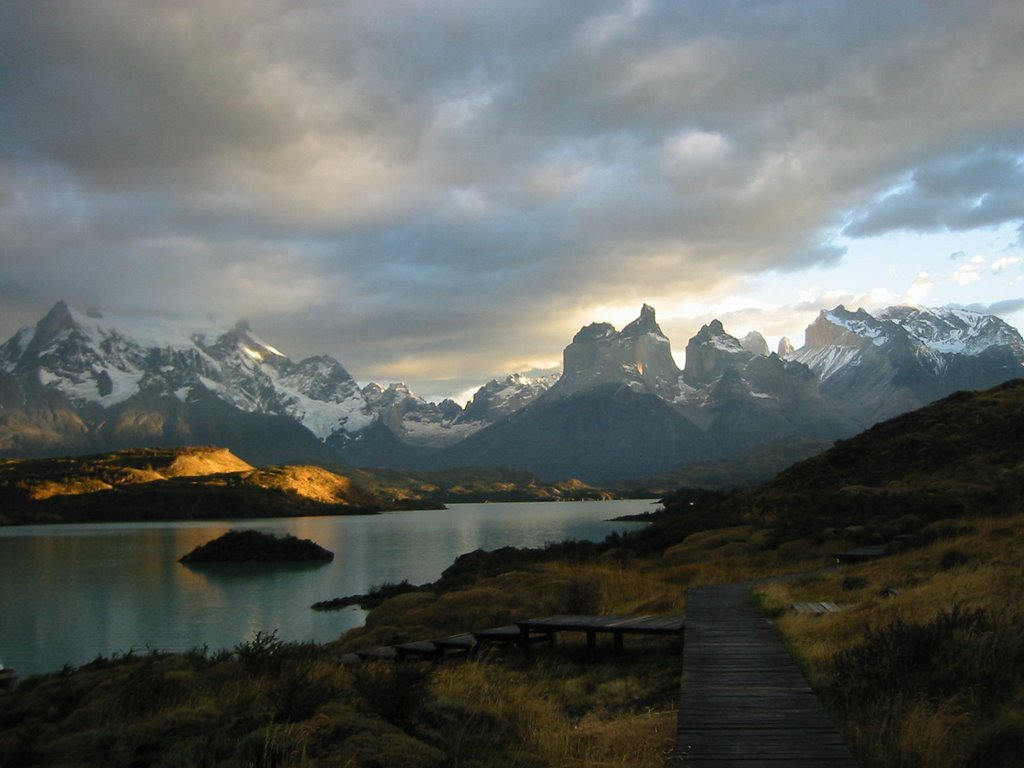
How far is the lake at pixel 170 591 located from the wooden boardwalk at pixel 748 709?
15491mm

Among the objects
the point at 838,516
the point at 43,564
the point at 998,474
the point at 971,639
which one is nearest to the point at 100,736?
the point at 971,639

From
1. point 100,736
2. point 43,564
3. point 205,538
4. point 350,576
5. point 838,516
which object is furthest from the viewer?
point 205,538

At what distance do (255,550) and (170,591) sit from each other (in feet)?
102

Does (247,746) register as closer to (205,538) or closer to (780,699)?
(780,699)

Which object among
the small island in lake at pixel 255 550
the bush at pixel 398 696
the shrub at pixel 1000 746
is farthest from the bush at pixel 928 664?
the small island in lake at pixel 255 550

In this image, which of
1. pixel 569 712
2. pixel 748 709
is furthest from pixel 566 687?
pixel 748 709

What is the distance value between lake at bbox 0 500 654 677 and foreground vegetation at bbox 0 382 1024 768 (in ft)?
30.3

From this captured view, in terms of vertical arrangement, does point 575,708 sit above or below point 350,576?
above

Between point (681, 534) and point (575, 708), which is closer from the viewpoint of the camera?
point (575, 708)

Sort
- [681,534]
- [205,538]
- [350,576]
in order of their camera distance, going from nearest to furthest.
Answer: [681,534] → [350,576] → [205,538]

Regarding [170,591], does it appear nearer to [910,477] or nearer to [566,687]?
[910,477]

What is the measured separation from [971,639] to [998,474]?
3716cm

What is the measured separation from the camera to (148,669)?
1570cm

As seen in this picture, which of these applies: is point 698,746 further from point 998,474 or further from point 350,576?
point 350,576
